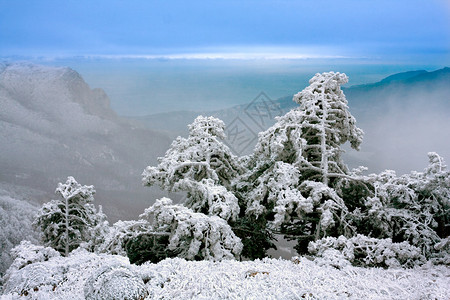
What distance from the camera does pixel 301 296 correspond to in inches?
102

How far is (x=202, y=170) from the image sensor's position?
5.61 meters

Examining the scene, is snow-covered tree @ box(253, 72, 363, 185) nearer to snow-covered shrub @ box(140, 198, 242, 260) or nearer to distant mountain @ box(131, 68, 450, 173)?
snow-covered shrub @ box(140, 198, 242, 260)

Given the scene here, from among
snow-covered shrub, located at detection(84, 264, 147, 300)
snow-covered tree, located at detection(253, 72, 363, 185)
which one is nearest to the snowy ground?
snow-covered shrub, located at detection(84, 264, 147, 300)

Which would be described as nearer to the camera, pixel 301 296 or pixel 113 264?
pixel 301 296

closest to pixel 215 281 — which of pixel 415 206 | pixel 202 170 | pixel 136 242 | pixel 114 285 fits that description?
pixel 114 285

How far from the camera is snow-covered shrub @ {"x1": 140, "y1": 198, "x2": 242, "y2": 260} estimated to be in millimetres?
4078

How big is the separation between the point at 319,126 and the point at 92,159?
19.8 feet

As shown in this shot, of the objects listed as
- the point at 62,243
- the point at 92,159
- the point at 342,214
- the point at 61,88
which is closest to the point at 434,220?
the point at 342,214

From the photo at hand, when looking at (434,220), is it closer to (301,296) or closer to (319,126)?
(319,126)

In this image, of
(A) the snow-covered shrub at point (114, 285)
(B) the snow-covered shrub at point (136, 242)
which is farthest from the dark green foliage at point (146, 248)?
(A) the snow-covered shrub at point (114, 285)

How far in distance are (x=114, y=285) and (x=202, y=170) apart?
10.4ft

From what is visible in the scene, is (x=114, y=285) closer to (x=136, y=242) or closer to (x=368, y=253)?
(x=136, y=242)

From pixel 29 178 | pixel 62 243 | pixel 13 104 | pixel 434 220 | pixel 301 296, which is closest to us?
Answer: pixel 301 296

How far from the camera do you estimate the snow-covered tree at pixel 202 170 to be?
4793mm
